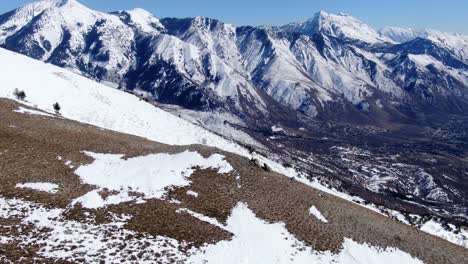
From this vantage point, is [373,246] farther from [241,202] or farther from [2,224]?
[2,224]

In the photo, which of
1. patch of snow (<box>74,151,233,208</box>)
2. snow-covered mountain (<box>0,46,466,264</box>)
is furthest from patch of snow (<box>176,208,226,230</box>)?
patch of snow (<box>74,151,233,208</box>)

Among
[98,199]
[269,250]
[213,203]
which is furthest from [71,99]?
[269,250]

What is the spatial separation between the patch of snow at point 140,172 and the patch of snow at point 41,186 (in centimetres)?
289

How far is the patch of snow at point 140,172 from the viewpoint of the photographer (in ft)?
142

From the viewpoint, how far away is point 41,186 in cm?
4228

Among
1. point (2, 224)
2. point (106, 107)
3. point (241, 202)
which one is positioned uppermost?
point (241, 202)

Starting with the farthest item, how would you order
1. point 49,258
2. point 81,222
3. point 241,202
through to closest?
point 241,202
point 81,222
point 49,258

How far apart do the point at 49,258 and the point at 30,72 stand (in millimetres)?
160607

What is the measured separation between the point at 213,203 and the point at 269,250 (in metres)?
7.99

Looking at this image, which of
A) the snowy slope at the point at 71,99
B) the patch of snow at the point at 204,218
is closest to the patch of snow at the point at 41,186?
the patch of snow at the point at 204,218

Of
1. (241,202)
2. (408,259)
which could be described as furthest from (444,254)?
(241,202)

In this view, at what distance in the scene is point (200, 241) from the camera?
37.0 meters

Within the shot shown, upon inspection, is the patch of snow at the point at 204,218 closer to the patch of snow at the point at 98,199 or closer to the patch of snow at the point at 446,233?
the patch of snow at the point at 98,199

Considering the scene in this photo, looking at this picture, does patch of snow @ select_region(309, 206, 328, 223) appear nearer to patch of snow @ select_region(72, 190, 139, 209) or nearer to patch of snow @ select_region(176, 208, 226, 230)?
patch of snow @ select_region(176, 208, 226, 230)
